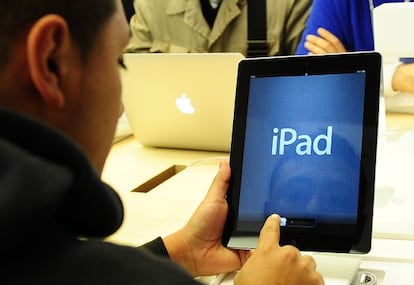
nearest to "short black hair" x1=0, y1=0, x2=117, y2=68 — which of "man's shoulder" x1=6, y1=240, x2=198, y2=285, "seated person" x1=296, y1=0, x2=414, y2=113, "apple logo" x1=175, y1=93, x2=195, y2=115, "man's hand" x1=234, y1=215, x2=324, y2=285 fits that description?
"man's shoulder" x1=6, y1=240, x2=198, y2=285

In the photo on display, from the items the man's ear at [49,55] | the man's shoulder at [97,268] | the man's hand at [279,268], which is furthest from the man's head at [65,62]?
the man's hand at [279,268]

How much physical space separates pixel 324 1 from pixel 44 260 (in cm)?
165

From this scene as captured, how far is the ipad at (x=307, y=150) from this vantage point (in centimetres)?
92

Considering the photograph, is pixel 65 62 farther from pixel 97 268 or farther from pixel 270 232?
pixel 270 232

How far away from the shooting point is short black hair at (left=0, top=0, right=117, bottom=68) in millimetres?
521

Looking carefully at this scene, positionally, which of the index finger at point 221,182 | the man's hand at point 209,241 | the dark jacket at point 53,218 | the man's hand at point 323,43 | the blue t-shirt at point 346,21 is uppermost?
the blue t-shirt at point 346,21

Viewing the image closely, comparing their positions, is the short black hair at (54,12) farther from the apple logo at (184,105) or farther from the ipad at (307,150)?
the apple logo at (184,105)

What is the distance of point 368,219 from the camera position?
0.91 metres

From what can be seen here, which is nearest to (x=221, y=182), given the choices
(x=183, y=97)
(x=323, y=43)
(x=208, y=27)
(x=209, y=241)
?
(x=209, y=241)

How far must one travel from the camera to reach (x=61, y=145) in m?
0.49

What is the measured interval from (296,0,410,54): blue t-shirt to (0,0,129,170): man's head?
1.41m

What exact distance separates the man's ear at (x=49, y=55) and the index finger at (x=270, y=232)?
1.50ft

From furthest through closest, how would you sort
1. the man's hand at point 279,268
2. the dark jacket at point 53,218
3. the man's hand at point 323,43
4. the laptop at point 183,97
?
the man's hand at point 323,43, the laptop at point 183,97, the man's hand at point 279,268, the dark jacket at point 53,218

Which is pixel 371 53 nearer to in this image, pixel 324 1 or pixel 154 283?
pixel 154 283
